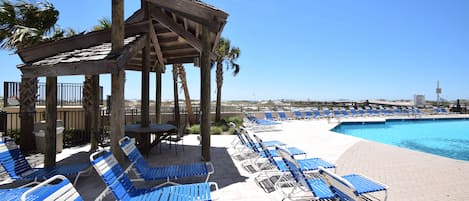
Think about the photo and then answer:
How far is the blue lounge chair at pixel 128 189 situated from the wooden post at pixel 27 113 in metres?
5.89

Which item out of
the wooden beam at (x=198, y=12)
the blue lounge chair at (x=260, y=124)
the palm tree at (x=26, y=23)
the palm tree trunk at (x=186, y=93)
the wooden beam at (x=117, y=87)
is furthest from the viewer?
the palm tree trunk at (x=186, y=93)

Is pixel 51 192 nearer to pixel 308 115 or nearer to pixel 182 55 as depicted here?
pixel 182 55

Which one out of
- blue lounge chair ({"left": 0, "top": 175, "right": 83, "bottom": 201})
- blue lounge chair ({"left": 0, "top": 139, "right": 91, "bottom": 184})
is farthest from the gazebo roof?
blue lounge chair ({"left": 0, "top": 175, "right": 83, "bottom": 201})

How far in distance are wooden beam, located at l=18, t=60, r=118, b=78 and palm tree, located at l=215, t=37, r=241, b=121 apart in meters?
11.4

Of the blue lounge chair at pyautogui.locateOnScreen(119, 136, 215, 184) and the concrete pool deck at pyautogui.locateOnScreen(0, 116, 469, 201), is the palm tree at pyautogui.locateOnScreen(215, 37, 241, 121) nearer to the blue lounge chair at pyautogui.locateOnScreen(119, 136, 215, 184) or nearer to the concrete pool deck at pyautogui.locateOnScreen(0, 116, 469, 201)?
the concrete pool deck at pyautogui.locateOnScreen(0, 116, 469, 201)

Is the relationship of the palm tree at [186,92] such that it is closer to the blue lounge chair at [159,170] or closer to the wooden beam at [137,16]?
the wooden beam at [137,16]

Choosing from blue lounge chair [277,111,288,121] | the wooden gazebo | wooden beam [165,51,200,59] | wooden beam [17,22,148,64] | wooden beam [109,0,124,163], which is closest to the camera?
the wooden gazebo

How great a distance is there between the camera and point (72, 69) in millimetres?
4523

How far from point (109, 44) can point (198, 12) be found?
6.76ft

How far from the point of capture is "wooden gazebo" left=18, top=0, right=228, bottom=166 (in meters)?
4.61

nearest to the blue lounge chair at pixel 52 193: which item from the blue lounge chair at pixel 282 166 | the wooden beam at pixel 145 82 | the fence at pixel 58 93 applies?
the blue lounge chair at pixel 282 166

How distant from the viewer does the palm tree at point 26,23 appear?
259 inches

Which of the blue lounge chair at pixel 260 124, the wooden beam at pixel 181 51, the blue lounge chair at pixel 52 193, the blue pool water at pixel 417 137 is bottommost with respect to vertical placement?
the blue pool water at pixel 417 137

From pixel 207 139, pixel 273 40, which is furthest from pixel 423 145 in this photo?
pixel 273 40
